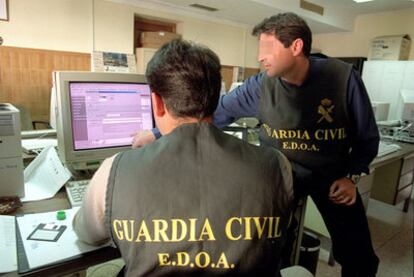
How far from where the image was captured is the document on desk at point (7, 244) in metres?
0.72

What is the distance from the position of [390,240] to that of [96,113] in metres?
2.58

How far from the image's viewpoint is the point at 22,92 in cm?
411

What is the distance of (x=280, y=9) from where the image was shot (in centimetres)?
477

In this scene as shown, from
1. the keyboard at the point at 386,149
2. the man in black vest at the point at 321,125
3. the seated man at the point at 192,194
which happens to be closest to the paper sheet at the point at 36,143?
the man in black vest at the point at 321,125

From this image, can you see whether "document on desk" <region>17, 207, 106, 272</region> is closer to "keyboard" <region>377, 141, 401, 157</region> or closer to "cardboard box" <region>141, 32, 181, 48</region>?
"keyboard" <region>377, 141, 401, 157</region>

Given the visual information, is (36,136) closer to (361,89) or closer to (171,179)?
(171,179)

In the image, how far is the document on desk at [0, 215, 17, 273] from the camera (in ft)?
2.36

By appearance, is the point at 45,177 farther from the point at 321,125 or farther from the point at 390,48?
the point at 390,48

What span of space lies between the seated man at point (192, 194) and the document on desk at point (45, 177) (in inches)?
21.1

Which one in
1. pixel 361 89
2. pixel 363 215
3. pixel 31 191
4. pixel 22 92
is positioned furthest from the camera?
pixel 22 92

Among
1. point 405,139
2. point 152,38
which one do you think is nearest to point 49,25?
point 152,38

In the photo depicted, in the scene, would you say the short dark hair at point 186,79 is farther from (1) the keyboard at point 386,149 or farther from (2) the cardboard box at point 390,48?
(2) the cardboard box at point 390,48

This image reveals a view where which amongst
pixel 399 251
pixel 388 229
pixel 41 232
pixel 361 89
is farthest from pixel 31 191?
pixel 388 229

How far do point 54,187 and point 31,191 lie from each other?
82mm
